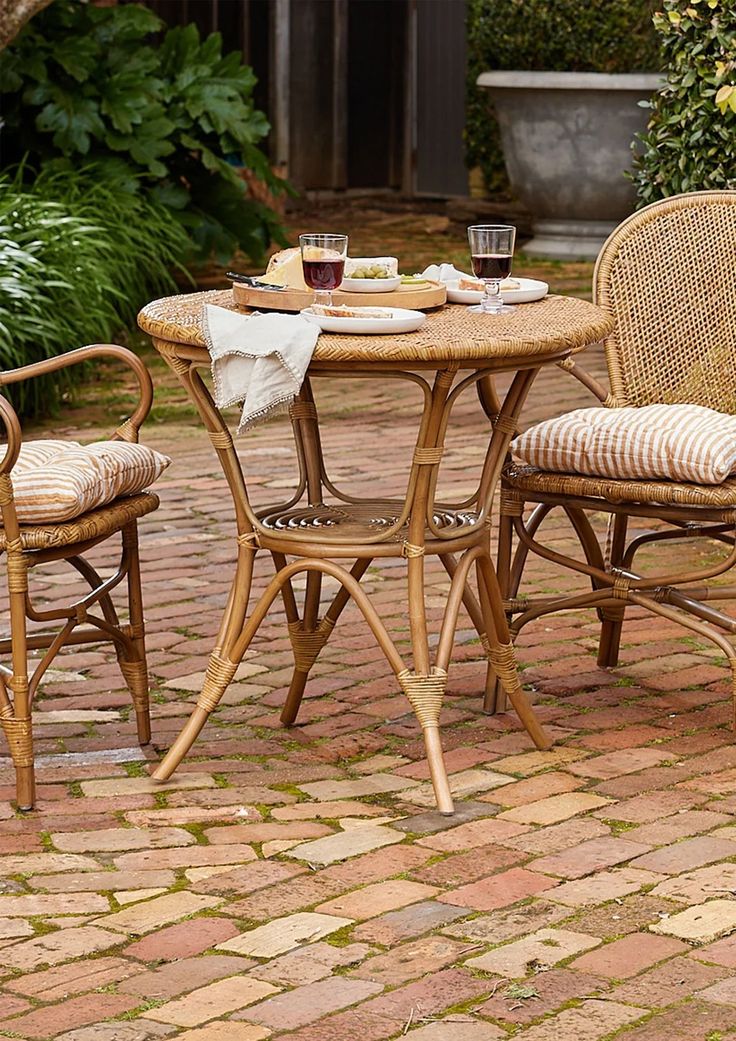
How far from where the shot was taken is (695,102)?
5.58 meters

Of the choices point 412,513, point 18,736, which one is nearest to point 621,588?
point 412,513

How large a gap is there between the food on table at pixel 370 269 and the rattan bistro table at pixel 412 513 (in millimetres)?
148

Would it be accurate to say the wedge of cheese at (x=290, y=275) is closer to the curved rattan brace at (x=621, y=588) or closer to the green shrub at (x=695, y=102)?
the curved rattan brace at (x=621, y=588)

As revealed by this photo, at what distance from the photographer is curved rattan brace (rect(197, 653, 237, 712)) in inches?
133

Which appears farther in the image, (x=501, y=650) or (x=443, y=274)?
(x=443, y=274)

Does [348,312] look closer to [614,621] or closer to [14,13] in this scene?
[614,621]

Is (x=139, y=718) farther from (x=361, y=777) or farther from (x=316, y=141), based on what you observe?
(x=316, y=141)

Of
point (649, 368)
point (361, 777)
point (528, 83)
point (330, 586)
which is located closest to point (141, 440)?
point (330, 586)

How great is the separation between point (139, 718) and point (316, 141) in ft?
38.1

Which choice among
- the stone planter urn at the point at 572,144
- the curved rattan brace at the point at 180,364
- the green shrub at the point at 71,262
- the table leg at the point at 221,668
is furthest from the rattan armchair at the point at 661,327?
the stone planter urn at the point at 572,144

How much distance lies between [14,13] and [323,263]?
4.25m

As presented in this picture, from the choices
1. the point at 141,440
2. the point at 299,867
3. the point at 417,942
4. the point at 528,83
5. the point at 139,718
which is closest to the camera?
the point at 417,942

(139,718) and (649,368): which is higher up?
(649,368)

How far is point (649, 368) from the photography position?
412cm
